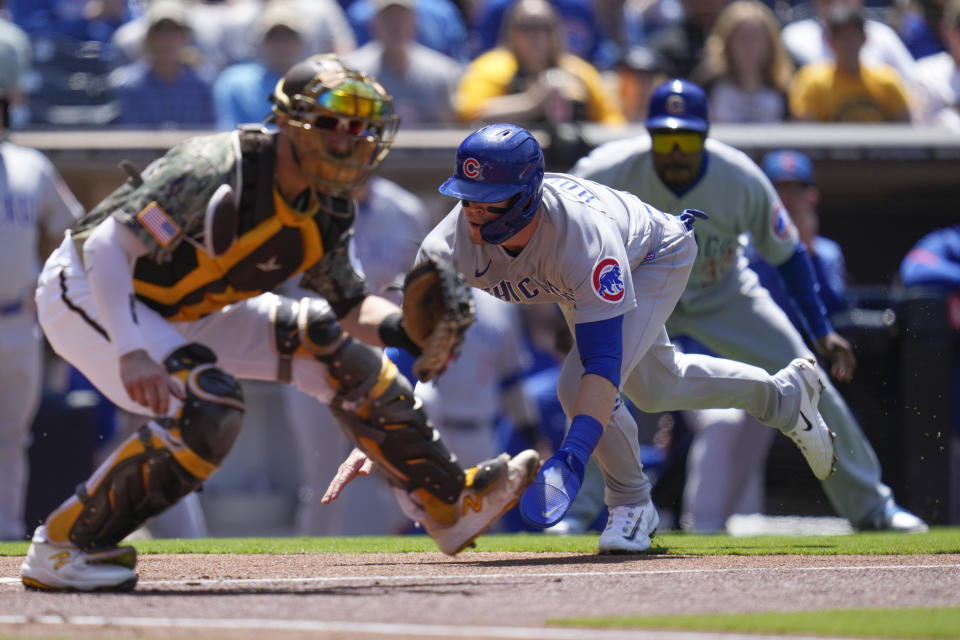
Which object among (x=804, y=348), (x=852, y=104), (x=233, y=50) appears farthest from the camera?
Answer: (x=233, y=50)

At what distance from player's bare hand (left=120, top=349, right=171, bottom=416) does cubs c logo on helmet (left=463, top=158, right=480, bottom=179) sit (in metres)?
1.37

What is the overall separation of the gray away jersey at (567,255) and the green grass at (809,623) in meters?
1.50

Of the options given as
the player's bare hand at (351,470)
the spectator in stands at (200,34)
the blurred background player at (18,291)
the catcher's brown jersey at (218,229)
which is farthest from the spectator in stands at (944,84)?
the catcher's brown jersey at (218,229)

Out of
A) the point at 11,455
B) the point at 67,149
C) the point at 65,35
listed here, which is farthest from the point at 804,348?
the point at 65,35

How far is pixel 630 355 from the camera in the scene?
5703 millimetres

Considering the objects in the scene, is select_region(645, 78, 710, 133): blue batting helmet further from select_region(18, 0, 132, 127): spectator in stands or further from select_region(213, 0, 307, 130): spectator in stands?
select_region(18, 0, 132, 127): spectator in stands

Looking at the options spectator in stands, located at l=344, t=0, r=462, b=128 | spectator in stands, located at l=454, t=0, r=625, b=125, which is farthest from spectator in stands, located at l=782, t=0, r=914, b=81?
spectator in stands, located at l=344, t=0, r=462, b=128

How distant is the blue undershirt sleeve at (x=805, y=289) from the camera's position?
7648mm

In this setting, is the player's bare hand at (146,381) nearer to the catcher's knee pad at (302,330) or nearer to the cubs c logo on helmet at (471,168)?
the catcher's knee pad at (302,330)

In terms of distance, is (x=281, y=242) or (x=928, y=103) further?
(x=928, y=103)

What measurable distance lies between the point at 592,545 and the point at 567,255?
1.72 metres

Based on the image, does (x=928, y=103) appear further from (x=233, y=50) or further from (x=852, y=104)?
(x=233, y=50)

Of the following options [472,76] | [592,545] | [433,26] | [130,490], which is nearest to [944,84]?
[472,76]

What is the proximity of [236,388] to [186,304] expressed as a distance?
54 cm
